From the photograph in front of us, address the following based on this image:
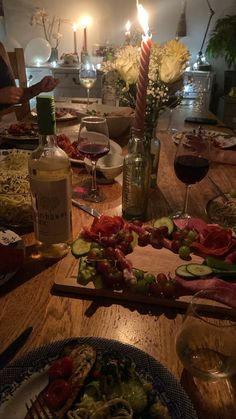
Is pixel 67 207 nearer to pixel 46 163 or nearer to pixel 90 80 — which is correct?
pixel 46 163

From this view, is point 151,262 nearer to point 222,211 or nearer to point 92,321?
point 92,321

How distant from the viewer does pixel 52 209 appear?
0.75 m

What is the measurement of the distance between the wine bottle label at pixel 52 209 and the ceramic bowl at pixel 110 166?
48cm

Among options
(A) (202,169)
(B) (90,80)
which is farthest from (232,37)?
(A) (202,169)

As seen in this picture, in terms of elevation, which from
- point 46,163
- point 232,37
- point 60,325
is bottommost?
point 60,325

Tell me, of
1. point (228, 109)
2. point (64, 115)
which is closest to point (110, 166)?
point (64, 115)

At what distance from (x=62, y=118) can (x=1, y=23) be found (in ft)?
12.8

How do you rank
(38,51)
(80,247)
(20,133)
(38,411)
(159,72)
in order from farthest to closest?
(38,51)
(20,133)
(159,72)
(80,247)
(38,411)

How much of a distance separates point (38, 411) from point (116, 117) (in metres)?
1.40

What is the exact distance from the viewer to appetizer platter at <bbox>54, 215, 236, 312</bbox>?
2.39 ft

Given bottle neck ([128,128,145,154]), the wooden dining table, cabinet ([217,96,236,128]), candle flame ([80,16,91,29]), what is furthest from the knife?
candle flame ([80,16,91,29])

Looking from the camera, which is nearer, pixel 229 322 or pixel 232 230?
pixel 229 322

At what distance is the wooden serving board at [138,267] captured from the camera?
722 mm

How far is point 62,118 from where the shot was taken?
6.77 ft
